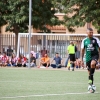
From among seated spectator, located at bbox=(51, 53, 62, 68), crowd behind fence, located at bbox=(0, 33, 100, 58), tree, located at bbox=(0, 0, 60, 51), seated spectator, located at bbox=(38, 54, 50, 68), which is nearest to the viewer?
seated spectator, located at bbox=(51, 53, 62, 68)

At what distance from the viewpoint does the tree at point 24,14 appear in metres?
47.0

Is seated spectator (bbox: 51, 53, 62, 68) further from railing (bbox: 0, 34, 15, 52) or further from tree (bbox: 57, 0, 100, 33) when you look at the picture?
tree (bbox: 57, 0, 100, 33)

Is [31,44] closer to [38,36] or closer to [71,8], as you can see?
[38,36]

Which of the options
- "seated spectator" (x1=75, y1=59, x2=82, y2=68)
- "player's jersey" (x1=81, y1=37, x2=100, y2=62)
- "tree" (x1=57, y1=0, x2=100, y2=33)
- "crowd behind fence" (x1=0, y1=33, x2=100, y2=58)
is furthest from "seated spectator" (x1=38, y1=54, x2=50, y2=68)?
"player's jersey" (x1=81, y1=37, x2=100, y2=62)

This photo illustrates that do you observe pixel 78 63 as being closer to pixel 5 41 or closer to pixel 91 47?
pixel 5 41

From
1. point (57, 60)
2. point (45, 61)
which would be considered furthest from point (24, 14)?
point (57, 60)

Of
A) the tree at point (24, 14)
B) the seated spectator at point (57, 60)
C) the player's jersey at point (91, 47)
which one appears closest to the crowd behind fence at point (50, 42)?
the seated spectator at point (57, 60)

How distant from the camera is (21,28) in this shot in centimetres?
4962

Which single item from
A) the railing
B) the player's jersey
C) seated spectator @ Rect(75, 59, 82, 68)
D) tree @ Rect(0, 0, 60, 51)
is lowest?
seated spectator @ Rect(75, 59, 82, 68)

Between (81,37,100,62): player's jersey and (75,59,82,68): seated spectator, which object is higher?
(81,37,100,62): player's jersey

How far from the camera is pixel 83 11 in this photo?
144ft

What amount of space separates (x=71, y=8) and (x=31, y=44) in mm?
6817

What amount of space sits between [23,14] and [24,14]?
0.08 metres

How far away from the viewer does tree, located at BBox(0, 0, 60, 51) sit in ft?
154
